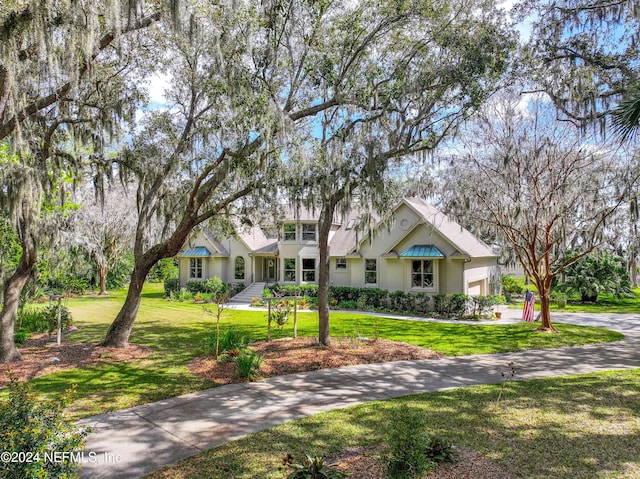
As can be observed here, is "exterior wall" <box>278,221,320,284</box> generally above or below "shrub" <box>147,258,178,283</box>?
above

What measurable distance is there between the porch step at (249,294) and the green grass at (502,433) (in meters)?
18.7

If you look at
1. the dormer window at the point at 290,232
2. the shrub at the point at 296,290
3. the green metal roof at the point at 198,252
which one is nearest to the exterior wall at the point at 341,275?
the shrub at the point at 296,290

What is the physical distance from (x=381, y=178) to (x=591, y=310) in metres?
18.2

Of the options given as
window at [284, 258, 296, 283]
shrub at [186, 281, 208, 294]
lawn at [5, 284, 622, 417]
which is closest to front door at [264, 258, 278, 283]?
window at [284, 258, 296, 283]

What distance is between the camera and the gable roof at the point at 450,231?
19.3 metres

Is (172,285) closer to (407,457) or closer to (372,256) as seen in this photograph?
(372,256)

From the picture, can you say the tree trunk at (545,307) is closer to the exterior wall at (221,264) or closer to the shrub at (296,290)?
the shrub at (296,290)

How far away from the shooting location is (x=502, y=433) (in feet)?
18.2

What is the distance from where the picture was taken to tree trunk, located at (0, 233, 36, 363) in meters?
9.22

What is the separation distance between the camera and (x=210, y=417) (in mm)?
6160

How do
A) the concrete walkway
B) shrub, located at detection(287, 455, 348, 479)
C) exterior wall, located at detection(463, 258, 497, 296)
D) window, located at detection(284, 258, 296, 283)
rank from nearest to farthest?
shrub, located at detection(287, 455, 348, 479) → the concrete walkway → exterior wall, located at detection(463, 258, 497, 296) → window, located at detection(284, 258, 296, 283)

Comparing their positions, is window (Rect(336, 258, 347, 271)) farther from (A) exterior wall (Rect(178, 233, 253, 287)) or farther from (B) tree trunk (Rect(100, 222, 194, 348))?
(B) tree trunk (Rect(100, 222, 194, 348))

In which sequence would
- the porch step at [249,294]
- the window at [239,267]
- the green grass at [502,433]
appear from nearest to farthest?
the green grass at [502,433] → the porch step at [249,294] → the window at [239,267]

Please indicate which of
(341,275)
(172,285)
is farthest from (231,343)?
(172,285)
